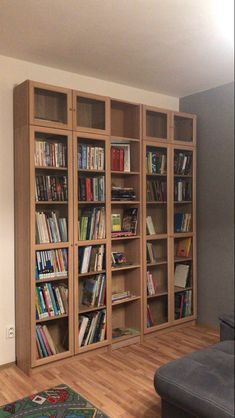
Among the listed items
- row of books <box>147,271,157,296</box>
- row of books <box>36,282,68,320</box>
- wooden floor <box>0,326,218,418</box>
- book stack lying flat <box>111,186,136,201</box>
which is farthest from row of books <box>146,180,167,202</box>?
wooden floor <box>0,326,218,418</box>

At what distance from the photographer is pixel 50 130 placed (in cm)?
230

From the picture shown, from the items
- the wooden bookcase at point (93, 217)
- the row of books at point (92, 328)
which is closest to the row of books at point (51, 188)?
the wooden bookcase at point (93, 217)

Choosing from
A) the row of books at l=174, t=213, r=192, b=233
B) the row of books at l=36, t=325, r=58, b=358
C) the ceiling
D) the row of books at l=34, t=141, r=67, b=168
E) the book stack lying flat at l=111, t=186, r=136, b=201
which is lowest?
the row of books at l=36, t=325, r=58, b=358

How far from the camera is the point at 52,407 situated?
189 centimetres

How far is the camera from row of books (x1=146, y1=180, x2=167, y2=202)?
9.46 ft

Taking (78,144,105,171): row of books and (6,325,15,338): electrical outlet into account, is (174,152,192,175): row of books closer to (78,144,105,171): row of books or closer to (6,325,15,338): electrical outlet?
(78,144,105,171): row of books

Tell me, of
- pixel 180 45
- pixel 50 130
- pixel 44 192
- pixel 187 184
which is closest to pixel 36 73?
pixel 50 130

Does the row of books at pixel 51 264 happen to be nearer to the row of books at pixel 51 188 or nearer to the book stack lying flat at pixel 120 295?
the row of books at pixel 51 188

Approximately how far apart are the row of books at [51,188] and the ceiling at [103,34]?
801 millimetres

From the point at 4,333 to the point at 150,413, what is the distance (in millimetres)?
1072

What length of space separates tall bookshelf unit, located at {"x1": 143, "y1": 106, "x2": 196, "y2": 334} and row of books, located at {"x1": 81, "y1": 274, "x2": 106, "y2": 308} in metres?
0.39

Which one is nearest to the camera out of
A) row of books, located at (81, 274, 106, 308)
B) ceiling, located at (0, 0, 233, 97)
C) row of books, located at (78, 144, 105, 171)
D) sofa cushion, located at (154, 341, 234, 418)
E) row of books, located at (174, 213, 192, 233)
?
sofa cushion, located at (154, 341, 234, 418)

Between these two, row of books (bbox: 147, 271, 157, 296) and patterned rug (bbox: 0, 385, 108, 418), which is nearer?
patterned rug (bbox: 0, 385, 108, 418)

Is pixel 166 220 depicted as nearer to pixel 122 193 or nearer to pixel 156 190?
pixel 156 190
